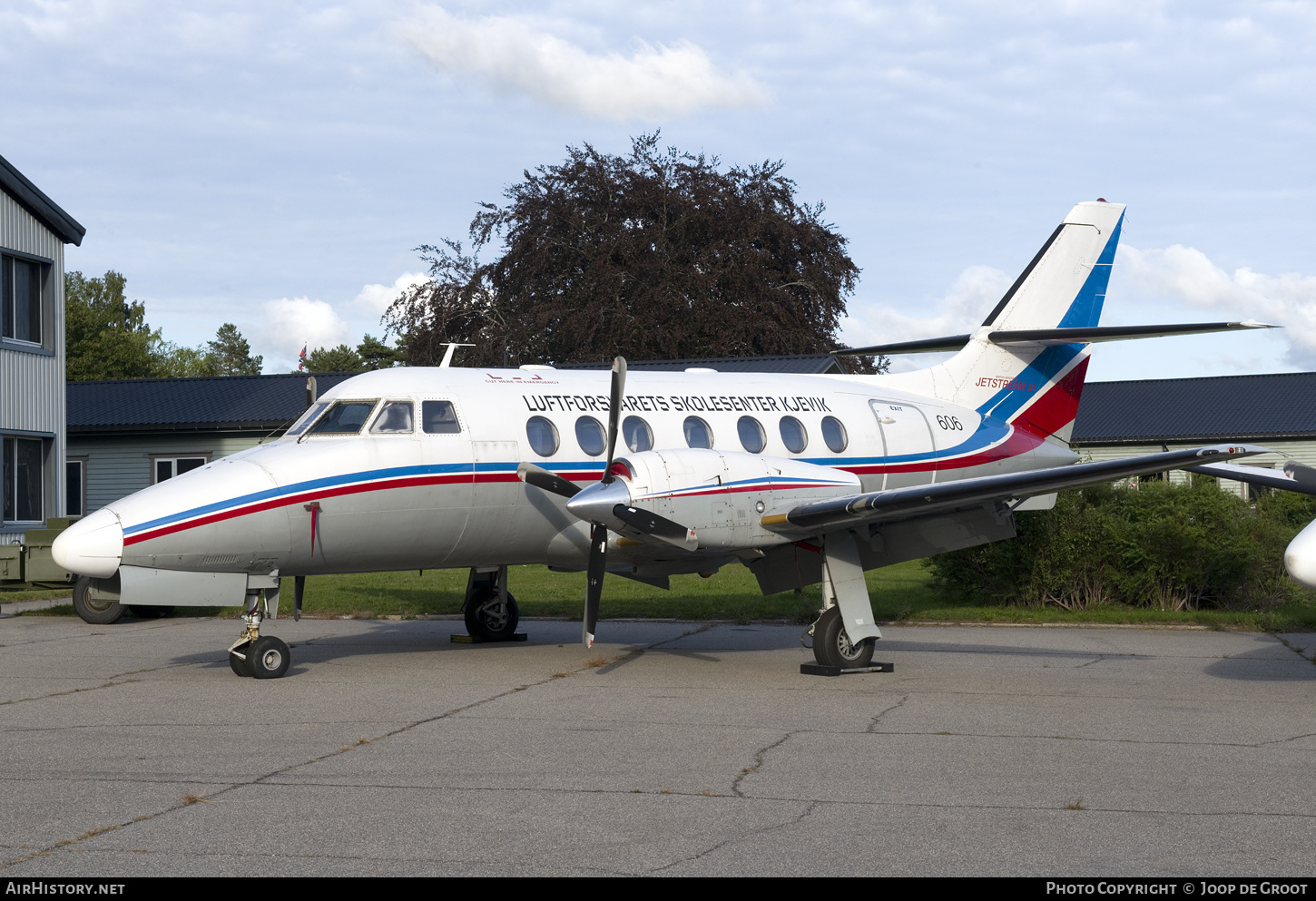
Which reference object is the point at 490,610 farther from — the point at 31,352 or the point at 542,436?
the point at 31,352

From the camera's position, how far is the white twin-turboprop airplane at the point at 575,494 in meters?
11.4

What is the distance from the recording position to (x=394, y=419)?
40.9 ft

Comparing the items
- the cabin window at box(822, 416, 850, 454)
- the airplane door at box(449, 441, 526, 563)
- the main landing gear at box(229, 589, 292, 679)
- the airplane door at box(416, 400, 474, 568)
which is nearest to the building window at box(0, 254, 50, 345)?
the main landing gear at box(229, 589, 292, 679)

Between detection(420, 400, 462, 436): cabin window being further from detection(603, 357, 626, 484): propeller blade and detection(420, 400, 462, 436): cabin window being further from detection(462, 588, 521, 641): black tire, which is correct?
detection(462, 588, 521, 641): black tire

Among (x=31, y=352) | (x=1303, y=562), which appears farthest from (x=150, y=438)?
(x=1303, y=562)

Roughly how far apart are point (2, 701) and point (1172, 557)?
1496cm

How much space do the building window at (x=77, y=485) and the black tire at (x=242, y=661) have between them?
2357 cm

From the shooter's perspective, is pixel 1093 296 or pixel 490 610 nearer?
pixel 490 610

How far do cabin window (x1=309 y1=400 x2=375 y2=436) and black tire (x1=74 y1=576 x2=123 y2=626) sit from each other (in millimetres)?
7086

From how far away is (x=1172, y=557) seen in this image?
18141 mm

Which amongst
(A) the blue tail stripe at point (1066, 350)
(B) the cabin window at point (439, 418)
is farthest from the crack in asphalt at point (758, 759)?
(A) the blue tail stripe at point (1066, 350)

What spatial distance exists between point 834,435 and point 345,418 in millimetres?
5599

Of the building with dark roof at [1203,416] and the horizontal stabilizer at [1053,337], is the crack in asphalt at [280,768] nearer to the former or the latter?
the horizontal stabilizer at [1053,337]

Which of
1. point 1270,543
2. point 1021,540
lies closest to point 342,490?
point 1021,540
